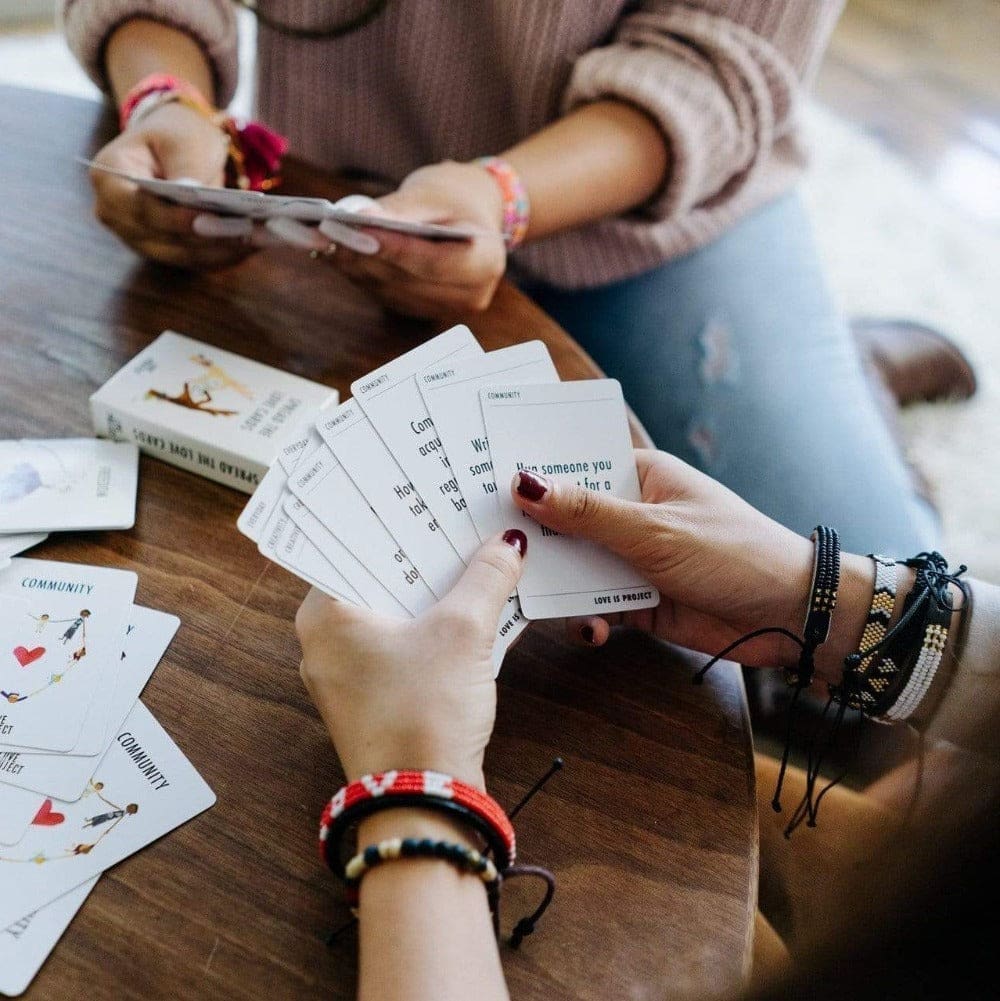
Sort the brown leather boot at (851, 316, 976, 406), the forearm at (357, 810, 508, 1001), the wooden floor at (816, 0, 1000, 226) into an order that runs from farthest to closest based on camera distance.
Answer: the wooden floor at (816, 0, 1000, 226) → the brown leather boot at (851, 316, 976, 406) → the forearm at (357, 810, 508, 1001)

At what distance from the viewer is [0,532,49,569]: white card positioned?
0.74 m

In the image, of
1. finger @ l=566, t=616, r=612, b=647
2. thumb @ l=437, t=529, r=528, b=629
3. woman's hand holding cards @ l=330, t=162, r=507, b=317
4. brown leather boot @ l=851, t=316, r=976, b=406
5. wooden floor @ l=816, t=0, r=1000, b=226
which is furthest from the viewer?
wooden floor @ l=816, t=0, r=1000, b=226

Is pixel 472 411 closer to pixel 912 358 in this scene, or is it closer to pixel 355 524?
pixel 355 524

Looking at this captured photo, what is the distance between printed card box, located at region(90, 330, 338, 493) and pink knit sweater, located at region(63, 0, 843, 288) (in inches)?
22.0

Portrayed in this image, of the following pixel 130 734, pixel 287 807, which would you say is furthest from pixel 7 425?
pixel 287 807

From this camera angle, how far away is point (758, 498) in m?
1.16

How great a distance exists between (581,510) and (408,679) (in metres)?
0.21

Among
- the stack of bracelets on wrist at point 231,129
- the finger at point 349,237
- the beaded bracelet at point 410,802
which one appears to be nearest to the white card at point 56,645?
the beaded bracelet at point 410,802

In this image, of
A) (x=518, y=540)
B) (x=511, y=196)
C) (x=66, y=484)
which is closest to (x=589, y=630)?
(x=518, y=540)

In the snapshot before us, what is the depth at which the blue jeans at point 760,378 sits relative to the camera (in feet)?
3.80

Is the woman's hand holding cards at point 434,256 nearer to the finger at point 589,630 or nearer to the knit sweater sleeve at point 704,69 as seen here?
the knit sweater sleeve at point 704,69

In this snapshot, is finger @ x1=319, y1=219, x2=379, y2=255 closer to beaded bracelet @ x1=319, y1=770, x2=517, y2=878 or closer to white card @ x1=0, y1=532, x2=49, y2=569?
white card @ x1=0, y1=532, x2=49, y2=569

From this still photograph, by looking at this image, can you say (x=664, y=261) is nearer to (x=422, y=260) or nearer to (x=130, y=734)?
(x=422, y=260)

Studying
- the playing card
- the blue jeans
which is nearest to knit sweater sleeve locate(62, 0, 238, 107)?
the playing card
